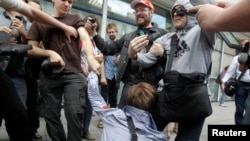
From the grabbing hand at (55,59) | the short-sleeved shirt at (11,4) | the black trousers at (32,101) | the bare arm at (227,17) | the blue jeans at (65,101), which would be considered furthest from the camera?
the black trousers at (32,101)

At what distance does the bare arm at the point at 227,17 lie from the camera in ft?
2.89

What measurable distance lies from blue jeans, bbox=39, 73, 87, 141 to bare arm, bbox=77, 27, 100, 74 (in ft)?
1.21

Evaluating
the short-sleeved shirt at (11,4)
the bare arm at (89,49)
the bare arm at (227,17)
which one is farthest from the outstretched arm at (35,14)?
the bare arm at (227,17)

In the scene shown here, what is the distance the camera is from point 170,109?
2102 mm

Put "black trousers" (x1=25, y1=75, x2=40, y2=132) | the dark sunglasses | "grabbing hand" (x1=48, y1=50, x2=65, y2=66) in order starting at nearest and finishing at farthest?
1. the dark sunglasses
2. "grabbing hand" (x1=48, y1=50, x2=65, y2=66)
3. "black trousers" (x1=25, y1=75, x2=40, y2=132)

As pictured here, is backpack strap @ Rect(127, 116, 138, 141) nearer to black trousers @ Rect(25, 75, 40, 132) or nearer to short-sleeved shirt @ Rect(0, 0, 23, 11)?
short-sleeved shirt @ Rect(0, 0, 23, 11)

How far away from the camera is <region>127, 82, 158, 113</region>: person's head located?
1.98m

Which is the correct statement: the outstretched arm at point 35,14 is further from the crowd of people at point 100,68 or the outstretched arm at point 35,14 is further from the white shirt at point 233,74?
the white shirt at point 233,74

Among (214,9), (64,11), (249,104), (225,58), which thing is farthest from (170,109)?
(225,58)

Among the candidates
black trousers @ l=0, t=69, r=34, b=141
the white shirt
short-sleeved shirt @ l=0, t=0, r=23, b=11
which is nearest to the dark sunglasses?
short-sleeved shirt @ l=0, t=0, r=23, b=11

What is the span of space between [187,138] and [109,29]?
3146 mm

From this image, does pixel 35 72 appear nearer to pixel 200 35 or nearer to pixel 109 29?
pixel 200 35

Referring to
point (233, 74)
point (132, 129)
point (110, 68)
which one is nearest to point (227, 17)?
point (132, 129)

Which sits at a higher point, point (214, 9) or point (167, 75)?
point (214, 9)
